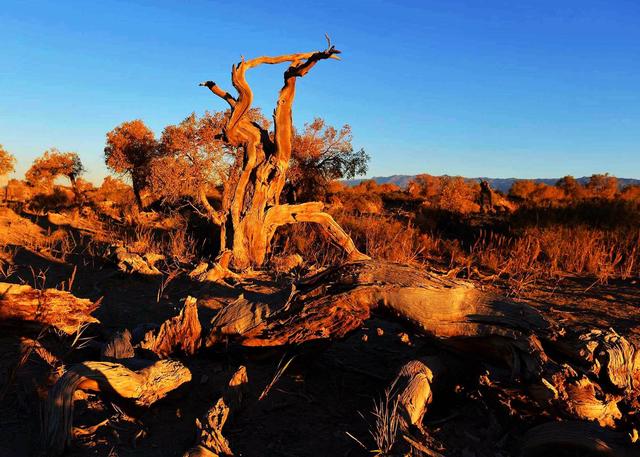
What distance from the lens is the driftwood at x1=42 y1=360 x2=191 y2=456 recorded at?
2688 mm

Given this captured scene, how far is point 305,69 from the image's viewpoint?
8094 mm

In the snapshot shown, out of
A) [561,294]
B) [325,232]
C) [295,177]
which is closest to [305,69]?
[325,232]

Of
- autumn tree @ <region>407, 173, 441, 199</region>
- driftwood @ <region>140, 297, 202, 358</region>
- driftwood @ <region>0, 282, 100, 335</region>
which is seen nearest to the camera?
driftwood @ <region>140, 297, 202, 358</region>

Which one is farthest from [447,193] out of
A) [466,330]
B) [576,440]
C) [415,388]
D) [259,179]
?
[576,440]

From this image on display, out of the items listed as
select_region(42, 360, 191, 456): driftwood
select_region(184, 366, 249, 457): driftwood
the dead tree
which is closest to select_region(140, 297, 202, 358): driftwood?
select_region(42, 360, 191, 456): driftwood

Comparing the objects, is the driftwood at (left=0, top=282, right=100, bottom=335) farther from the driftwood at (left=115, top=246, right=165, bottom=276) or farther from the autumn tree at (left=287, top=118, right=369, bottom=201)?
the autumn tree at (left=287, top=118, right=369, bottom=201)

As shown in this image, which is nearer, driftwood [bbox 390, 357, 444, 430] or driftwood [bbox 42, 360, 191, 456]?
driftwood [bbox 42, 360, 191, 456]

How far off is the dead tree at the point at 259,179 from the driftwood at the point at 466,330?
14.4ft

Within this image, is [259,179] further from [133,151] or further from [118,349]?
[133,151]

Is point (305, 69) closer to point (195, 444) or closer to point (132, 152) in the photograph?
point (195, 444)

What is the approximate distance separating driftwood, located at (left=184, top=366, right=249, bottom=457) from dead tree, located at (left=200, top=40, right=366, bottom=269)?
5.09m

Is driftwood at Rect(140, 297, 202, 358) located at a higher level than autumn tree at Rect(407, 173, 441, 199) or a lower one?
lower

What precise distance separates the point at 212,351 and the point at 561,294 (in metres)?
5.41

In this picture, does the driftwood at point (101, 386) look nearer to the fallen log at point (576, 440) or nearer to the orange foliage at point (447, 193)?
the fallen log at point (576, 440)
